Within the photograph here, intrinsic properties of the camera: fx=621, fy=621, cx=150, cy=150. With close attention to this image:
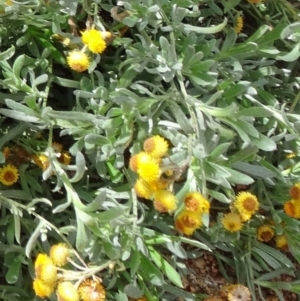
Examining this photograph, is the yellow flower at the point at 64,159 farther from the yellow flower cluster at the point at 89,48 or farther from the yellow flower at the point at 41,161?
the yellow flower cluster at the point at 89,48

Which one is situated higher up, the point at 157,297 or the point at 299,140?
the point at 299,140

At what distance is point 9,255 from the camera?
64.8 inches

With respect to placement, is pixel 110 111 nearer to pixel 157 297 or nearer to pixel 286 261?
pixel 157 297

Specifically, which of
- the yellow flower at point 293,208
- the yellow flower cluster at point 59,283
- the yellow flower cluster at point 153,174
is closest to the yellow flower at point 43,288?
the yellow flower cluster at point 59,283

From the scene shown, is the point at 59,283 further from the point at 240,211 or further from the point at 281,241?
the point at 281,241

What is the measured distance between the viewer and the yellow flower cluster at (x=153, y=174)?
1339 mm

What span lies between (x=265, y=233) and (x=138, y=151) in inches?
20.6

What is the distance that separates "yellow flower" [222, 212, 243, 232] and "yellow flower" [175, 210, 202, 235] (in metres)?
0.20

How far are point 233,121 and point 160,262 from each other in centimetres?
42

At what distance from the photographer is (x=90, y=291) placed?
1412 millimetres

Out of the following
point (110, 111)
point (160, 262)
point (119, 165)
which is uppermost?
point (110, 111)

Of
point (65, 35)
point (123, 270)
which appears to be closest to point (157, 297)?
point (123, 270)

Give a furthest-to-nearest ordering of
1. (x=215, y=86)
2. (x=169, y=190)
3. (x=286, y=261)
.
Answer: (x=286, y=261), (x=215, y=86), (x=169, y=190)

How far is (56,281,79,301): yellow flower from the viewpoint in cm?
136
